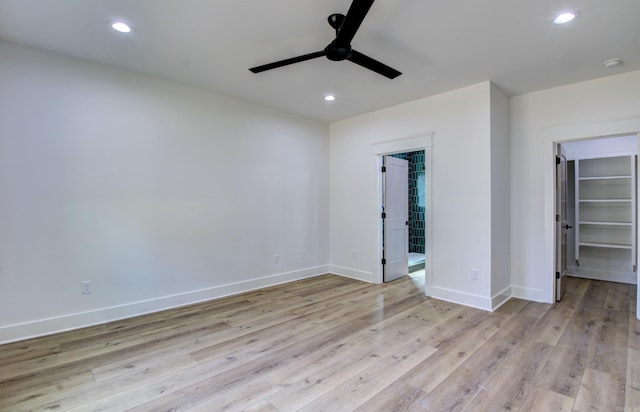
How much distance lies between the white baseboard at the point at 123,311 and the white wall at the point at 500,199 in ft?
9.67

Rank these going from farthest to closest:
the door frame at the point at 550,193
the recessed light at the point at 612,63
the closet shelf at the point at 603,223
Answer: the closet shelf at the point at 603,223 < the door frame at the point at 550,193 < the recessed light at the point at 612,63

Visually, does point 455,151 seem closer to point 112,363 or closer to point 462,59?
point 462,59

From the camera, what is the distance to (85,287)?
315 cm

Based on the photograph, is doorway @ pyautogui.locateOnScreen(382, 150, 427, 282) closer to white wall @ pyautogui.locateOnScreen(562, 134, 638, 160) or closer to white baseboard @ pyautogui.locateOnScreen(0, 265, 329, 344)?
white baseboard @ pyautogui.locateOnScreen(0, 265, 329, 344)

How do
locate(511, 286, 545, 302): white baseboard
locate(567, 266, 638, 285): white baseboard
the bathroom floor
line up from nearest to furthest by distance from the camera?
locate(511, 286, 545, 302): white baseboard, locate(567, 266, 638, 285): white baseboard, the bathroom floor

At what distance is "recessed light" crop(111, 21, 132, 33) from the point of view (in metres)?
2.51

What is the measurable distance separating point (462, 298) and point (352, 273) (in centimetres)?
182

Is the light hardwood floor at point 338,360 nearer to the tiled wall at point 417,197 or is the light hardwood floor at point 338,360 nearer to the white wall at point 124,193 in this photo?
the white wall at point 124,193

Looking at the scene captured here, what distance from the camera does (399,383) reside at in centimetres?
216

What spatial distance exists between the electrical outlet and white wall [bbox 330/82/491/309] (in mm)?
3577

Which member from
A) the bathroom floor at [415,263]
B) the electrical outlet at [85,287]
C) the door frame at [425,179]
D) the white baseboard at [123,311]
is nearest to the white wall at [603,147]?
the door frame at [425,179]

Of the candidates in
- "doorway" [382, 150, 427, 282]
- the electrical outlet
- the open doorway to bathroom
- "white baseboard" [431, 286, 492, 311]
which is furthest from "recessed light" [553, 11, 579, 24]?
the electrical outlet

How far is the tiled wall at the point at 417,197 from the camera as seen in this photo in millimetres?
7145

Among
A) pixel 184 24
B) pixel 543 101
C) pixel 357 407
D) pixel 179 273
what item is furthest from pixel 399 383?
pixel 543 101
